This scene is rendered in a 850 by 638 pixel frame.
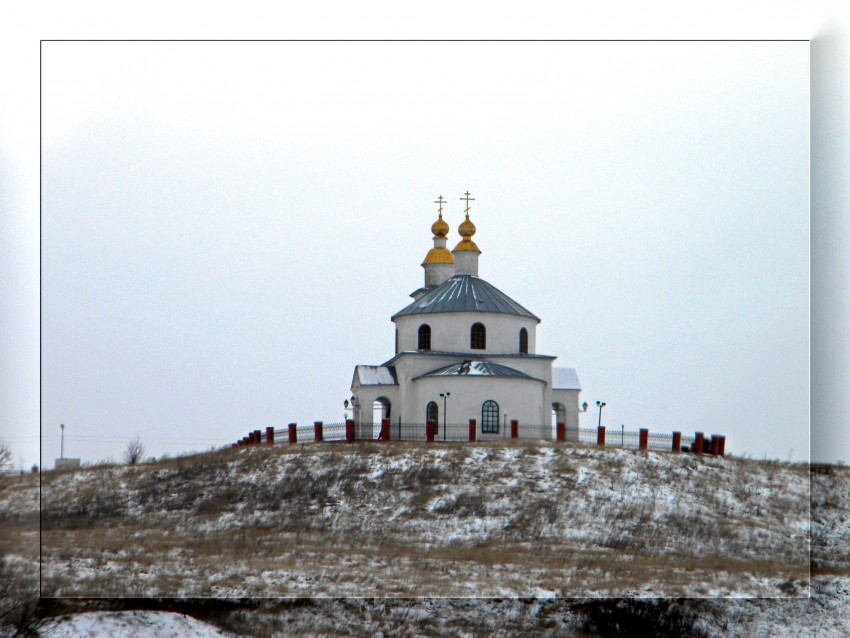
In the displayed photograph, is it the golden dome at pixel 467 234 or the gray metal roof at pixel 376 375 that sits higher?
the golden dome at pixel 467 234

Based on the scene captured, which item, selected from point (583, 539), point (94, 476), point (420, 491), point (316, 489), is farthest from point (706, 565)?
point (94, 476)

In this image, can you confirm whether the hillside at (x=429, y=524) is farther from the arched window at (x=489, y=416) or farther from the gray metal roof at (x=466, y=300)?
the gray metal roof at (x=466, y=300)

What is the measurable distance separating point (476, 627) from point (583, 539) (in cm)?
765

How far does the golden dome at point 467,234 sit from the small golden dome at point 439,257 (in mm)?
3993

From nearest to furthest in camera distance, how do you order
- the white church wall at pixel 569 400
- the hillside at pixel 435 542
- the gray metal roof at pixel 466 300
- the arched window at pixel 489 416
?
1. the hillside at pixel 435 542
2. the arched window at pixel 489 416
3. the gray metal roof at pixel 466 300
4. the white church wall at pixel 569 400

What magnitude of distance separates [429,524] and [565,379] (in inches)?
595

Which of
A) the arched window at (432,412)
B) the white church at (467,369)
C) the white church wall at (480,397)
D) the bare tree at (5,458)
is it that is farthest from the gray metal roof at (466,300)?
the bare tree at (5,458)

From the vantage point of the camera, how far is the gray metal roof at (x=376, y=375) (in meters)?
43.8

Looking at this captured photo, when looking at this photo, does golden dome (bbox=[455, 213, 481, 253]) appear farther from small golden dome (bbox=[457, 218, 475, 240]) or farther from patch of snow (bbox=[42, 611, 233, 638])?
patch of snow (bbox=[42, 611, 233, 638])

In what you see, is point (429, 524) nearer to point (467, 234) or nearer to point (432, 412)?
point (432, 412)

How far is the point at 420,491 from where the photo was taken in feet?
110

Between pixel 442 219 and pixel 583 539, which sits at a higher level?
pixel 442 219

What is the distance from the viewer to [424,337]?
4403cm

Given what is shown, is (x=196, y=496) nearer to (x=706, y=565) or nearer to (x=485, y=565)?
(x=485, y=565)
